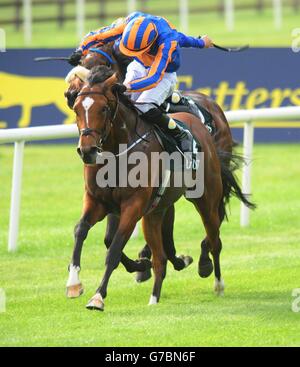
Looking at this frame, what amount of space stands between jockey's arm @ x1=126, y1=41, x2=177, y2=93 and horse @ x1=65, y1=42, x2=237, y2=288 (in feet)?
1.26

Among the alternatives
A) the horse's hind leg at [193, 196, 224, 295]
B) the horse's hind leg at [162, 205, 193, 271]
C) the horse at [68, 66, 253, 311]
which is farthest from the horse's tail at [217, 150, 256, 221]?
the horse's hind leg at [162, 205, 193, 271]

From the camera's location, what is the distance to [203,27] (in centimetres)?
2975

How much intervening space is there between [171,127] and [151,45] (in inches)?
24.7

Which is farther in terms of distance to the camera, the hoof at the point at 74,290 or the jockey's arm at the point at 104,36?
the jockey's arm at the point at 104,36

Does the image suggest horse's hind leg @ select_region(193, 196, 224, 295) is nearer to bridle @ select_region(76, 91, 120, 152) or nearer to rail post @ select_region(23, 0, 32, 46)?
bridle @ select_region(76, 91, 120, 152)

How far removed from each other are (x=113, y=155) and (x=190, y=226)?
4203 mm

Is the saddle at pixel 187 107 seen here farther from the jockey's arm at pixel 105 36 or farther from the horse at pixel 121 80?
the jockey's arm at pixel 105 36

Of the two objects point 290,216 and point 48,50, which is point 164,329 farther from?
point 48,50

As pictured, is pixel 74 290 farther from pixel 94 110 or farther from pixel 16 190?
pixel 16 190

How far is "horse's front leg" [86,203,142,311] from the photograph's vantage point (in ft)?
25.7

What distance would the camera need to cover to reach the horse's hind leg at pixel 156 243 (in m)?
8.62

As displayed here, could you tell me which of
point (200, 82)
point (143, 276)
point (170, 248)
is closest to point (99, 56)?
point (170, 248)

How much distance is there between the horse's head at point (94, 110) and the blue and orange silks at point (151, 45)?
406 millimetres

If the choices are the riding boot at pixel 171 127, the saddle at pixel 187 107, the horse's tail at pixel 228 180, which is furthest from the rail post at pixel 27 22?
the riding boot at pixel 171 127
